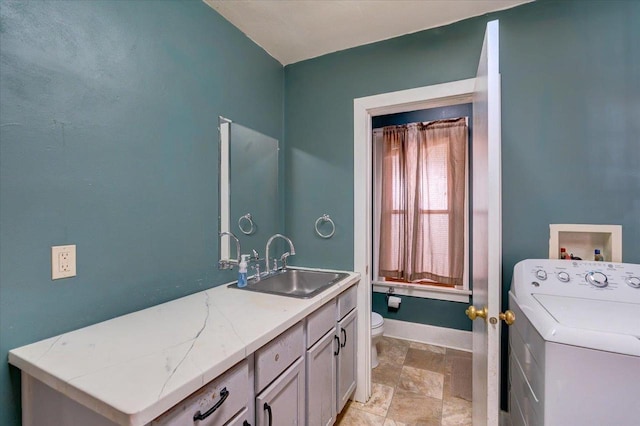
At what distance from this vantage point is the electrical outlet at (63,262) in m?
0.99

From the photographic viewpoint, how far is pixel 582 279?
4.31 ft

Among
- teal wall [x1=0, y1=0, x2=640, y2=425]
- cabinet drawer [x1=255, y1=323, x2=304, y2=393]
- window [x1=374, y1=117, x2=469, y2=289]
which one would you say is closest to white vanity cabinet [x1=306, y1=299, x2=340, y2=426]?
cabinet drawer [x1=255, y1=323, x2=304, y2=393]

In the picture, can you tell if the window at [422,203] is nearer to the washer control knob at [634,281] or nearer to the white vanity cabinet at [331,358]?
the white vanity cabinet at [331,358]

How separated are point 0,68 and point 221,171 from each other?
3.09ft

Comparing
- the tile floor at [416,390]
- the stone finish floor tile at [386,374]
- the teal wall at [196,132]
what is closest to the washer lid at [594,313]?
the teal wall at [196,132]

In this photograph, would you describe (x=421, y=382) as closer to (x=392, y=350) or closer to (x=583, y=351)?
(x=392, y=350)

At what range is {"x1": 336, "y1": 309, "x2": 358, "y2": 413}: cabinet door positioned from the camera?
1717mm

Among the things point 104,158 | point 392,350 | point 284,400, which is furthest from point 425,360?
point 104,158

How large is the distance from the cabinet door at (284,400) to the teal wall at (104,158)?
678 millimetres

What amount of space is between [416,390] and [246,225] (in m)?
1.74

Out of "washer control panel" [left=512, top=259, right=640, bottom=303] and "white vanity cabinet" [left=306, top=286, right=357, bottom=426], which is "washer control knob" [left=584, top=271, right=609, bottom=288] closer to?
"washer control panel" [left=512, top=259, right=640, bottom=303]

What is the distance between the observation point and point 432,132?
279cm

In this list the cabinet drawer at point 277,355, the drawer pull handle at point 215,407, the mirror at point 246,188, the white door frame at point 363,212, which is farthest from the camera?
the white door frame at point 363,212

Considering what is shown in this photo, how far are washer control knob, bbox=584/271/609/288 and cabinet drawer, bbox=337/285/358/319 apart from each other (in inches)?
47.6
